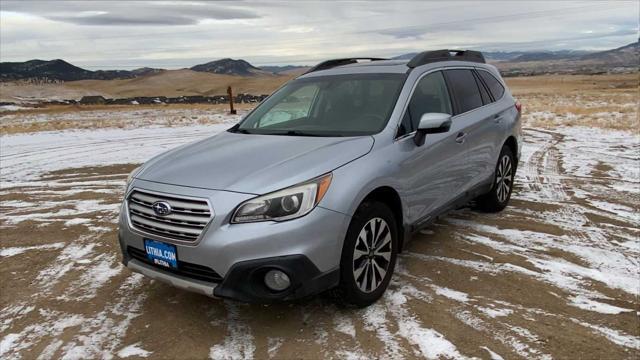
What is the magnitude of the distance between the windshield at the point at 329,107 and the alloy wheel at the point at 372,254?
31.7 inches

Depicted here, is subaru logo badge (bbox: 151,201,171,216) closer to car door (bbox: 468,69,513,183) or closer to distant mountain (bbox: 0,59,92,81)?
car door (bbox: 468,69,513,183)

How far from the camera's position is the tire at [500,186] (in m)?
6.01

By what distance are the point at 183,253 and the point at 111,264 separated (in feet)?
6.48

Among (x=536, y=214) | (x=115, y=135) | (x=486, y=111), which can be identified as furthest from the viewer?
(x=115, y=135)

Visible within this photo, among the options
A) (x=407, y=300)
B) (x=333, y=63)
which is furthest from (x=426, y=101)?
(x=407, y=300)

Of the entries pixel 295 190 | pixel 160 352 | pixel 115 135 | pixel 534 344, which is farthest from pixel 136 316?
pixel 115 135

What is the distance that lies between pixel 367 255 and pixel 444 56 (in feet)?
8.74

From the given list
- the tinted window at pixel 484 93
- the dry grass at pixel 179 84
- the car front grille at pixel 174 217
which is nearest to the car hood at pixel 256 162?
the car front grille at pixel 174 217

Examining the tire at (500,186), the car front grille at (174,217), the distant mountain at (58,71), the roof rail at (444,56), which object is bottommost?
the tire at (500,186)

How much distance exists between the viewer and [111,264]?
16.3 feet

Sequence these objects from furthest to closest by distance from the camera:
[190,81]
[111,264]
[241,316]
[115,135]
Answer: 1. [190,81]
2. [115,135]
3. [111,264]
4. [241,316]

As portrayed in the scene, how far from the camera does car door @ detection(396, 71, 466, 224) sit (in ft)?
13.9

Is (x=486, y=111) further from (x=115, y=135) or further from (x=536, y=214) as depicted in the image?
(x=115, y=135)

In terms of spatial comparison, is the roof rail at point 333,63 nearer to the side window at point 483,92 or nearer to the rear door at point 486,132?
the side window at point 483,92
